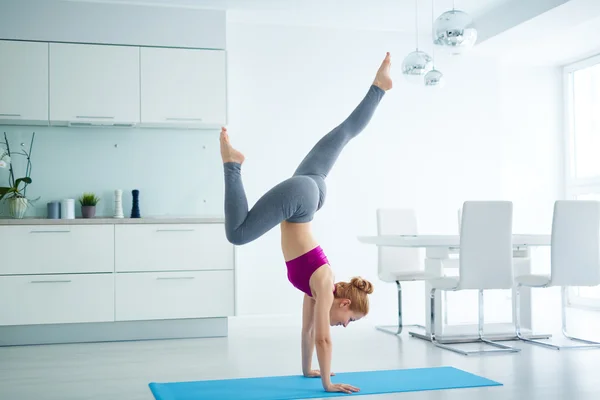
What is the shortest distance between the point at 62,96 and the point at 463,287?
3.37 metres

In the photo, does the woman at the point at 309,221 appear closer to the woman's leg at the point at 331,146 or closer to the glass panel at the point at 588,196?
the woman's leg at the point at 331,146

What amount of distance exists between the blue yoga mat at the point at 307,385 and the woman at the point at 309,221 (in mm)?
193

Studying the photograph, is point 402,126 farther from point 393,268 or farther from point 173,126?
point 173,126

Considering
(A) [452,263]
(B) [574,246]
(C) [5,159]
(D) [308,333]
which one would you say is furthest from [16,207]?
(B) [574,246]

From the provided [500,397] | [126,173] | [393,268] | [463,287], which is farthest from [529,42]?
[500,397]

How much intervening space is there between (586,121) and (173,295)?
16.0 ft

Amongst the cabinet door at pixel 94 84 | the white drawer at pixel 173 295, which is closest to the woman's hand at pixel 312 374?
the white drawer at pixel 173 295

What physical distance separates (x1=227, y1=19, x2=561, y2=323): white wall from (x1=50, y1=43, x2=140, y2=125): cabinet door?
111 cm

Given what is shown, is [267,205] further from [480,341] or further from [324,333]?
[480,341]

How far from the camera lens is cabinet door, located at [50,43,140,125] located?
5750mm

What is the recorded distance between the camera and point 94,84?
19.0 feet

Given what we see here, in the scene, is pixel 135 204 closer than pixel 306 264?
No

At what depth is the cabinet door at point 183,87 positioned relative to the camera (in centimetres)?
591

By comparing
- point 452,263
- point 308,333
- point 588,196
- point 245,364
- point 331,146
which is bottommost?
point 245,364
